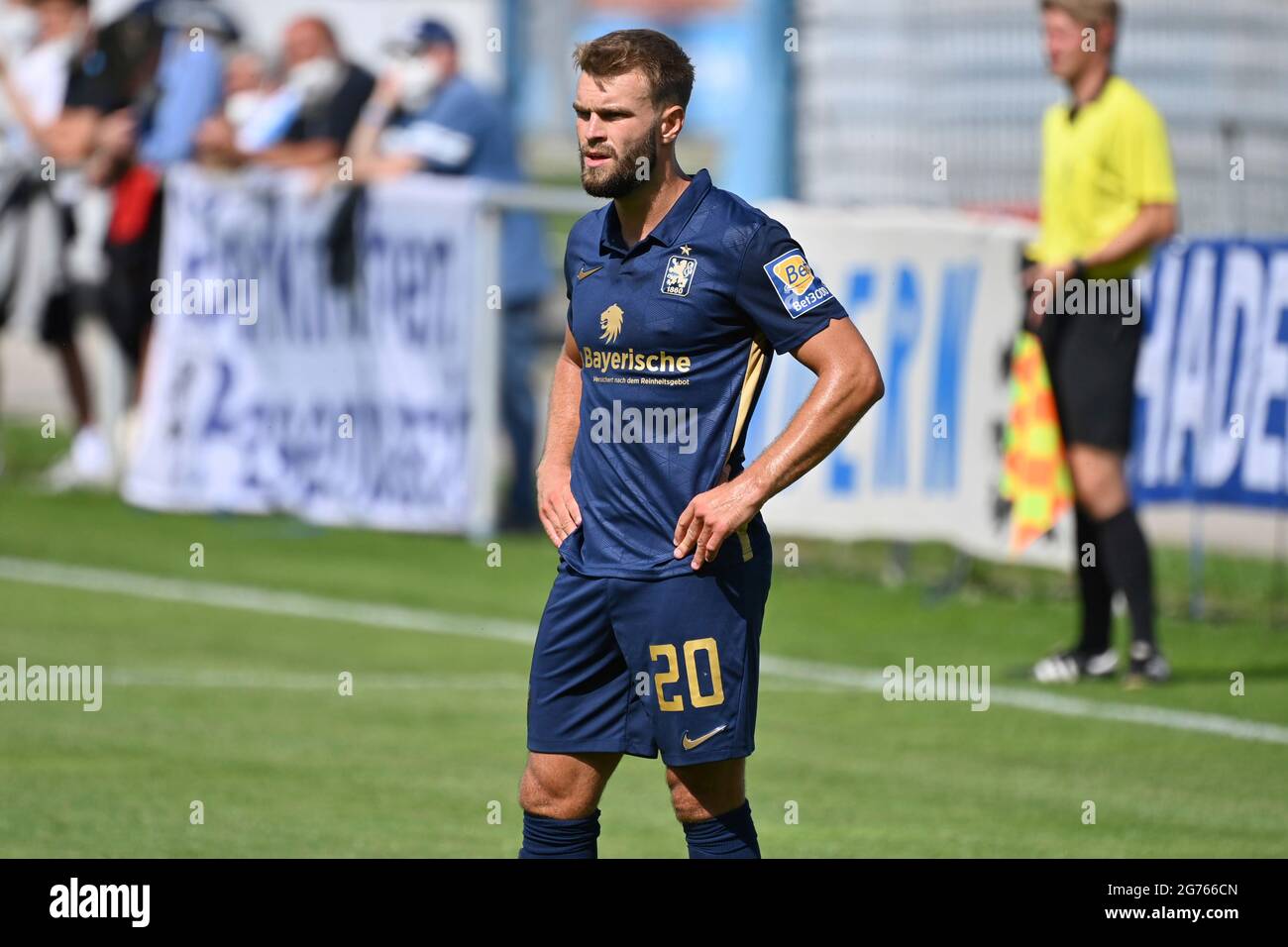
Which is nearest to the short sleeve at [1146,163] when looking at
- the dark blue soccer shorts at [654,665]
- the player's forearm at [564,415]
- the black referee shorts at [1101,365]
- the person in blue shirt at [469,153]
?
the black referee shorts at [1101,365]

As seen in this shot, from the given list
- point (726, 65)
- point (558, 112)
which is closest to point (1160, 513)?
point (558, 112)

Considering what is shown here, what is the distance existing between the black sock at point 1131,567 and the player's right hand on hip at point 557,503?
4.68 m

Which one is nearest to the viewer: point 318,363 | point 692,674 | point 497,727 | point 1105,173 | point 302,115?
point 692,674

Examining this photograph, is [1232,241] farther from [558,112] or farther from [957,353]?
[558,112]

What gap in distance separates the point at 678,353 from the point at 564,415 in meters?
0.60

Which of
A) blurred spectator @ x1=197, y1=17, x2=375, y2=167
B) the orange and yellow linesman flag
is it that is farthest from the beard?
blurred spectator @ x1=197, y1=17, x2=375, y2=167

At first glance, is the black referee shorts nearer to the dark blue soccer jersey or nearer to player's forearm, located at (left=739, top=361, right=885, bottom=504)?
the dark blue soccer jersey

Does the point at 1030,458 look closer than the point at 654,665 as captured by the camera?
No

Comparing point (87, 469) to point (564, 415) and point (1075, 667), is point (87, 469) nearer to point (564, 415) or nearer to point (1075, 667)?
point (1075, 667)

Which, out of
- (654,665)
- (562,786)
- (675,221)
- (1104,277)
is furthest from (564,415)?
(1104,277)

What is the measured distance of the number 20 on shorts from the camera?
565cm

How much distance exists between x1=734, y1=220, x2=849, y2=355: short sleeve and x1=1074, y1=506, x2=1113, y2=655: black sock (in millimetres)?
5060

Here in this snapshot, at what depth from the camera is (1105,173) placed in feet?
33.9
